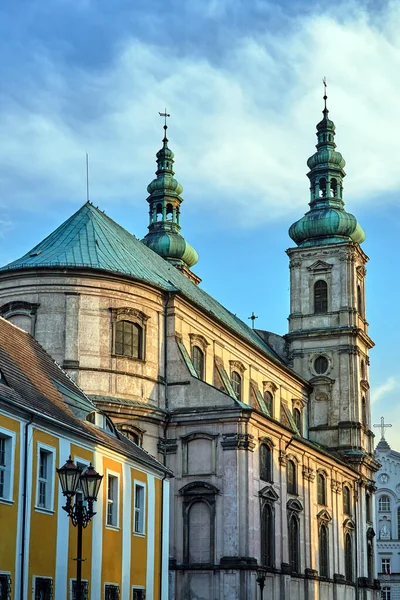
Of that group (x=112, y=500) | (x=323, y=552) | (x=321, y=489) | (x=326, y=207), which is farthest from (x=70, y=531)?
(x=326, y=207)

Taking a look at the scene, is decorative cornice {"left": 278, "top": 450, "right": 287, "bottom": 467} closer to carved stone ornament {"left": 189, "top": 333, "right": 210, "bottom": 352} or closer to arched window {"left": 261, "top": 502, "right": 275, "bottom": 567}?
arched window {"left": 261, "top": 502, "right": 275, "bottom": 567}

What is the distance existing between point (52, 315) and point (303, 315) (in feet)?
81.8

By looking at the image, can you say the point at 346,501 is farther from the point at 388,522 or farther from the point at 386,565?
the point at 388,522

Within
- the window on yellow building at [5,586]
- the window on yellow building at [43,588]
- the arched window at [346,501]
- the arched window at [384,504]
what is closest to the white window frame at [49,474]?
the window on yellow building at [43,588]

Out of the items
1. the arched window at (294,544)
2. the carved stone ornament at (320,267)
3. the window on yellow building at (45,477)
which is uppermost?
the carved stone ornament at (320,267)

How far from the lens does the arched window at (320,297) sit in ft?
199

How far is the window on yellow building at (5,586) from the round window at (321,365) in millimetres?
41329

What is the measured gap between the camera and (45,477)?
2209cm

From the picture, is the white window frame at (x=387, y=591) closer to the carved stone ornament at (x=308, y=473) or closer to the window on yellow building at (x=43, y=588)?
the carved stone ornament at (x=308, y=473)

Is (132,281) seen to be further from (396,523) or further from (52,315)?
(396,523)

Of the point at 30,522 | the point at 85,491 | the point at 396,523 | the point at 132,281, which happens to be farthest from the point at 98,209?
the point at 396,523

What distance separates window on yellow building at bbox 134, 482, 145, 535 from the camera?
86.6 feet

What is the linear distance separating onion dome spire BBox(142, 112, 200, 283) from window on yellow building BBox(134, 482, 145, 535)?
133ft

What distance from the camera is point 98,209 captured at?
4478 cm
